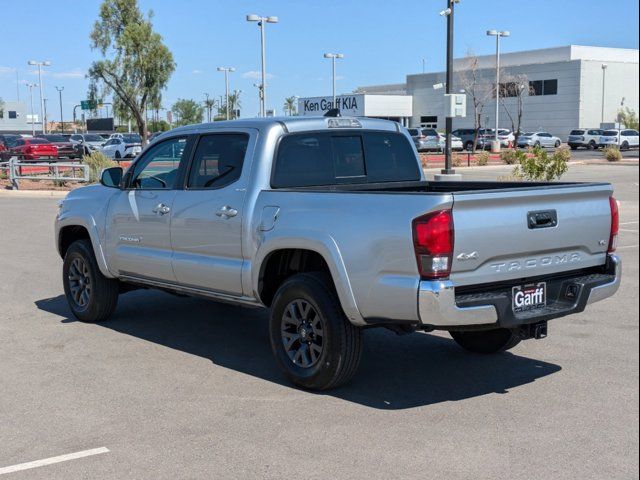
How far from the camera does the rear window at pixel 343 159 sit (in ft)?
21.6

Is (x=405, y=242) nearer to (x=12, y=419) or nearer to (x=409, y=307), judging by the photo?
(x=409, y=307)

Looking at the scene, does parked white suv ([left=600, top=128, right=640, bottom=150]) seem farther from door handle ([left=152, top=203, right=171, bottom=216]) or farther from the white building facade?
door handle ([left=152, top=203, right=171, bottom=216])

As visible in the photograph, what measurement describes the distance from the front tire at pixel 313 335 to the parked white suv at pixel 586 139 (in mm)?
63766

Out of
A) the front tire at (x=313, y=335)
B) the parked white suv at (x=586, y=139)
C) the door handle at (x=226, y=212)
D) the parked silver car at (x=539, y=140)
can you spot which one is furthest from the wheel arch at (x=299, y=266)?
the parked white suv at (x=586, y=139)

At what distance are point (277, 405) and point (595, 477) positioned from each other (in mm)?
2173

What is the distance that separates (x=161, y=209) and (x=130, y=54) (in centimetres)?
4588

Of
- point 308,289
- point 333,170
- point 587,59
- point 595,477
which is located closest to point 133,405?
point 308,289

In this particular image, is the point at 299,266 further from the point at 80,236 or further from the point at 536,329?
the point at 80,236

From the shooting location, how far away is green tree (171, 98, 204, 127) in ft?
379

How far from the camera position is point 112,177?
799cm

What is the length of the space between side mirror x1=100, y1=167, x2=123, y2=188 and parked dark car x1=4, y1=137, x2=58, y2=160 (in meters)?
36.7

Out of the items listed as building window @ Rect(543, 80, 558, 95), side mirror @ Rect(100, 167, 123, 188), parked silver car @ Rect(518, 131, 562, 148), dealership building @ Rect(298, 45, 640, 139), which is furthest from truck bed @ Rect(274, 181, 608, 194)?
building window @ Rect(543, 80, 558, 95)

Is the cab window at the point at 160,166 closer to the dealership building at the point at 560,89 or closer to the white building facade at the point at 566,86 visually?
the dealership building at the point at 560,89

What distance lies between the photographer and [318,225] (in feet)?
18.8
